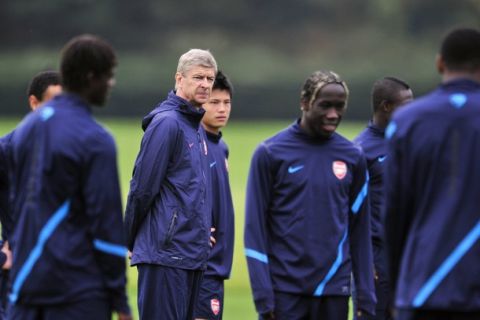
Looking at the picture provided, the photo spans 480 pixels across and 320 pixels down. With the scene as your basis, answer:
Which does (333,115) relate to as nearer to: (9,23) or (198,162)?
(198,162)

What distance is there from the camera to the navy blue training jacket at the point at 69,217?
5387 mm

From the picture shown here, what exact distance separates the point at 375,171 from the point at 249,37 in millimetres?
59602

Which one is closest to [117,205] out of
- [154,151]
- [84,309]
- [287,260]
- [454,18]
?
[84,309]

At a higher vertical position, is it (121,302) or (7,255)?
(121,302)

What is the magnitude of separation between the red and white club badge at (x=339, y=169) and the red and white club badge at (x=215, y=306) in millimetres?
2190

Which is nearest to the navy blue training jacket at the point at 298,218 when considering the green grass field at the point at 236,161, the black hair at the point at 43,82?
the black hair at the point at 43,82

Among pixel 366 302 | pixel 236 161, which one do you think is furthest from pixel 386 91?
pixel 236 161

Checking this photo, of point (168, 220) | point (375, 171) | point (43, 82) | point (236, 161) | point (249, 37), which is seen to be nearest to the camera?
point (43, 82)

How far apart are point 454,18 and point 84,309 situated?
2376 inches

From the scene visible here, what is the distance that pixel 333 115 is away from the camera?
675 centimetres

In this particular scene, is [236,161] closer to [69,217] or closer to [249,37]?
[249,37]

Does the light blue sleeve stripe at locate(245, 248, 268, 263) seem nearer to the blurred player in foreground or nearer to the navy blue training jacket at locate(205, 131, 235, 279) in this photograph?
the blurred player in foreground

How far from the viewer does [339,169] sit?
6.79 m

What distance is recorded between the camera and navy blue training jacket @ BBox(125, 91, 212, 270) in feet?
24.7
